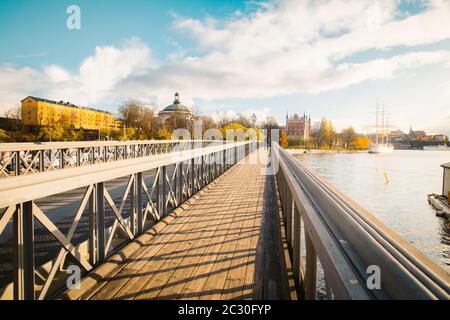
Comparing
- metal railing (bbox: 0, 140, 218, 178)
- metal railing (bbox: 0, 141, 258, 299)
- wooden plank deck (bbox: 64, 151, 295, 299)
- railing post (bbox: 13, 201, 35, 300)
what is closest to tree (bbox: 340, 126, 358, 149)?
metal railing (bbox: 0, 140, 218, 178)

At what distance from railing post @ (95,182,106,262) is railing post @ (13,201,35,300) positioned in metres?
1.04

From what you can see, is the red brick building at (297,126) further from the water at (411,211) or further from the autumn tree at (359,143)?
the water at (411,211)

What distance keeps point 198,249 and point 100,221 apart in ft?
4.38

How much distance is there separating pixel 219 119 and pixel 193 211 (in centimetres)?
7264

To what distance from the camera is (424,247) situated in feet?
47.7

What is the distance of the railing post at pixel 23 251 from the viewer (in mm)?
1971

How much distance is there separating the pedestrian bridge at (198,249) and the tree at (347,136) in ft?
425

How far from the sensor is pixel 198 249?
12.7 feet

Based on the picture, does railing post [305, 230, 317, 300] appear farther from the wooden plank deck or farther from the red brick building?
the red brick building

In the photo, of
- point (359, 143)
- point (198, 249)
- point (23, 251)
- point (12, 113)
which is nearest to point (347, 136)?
point (359, 143)

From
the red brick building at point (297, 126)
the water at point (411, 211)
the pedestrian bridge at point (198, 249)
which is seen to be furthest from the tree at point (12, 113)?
the red brick building at point (297, 126)

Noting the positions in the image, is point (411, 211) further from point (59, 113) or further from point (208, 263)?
point (59, 113)

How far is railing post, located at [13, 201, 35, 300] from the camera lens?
1.97m
